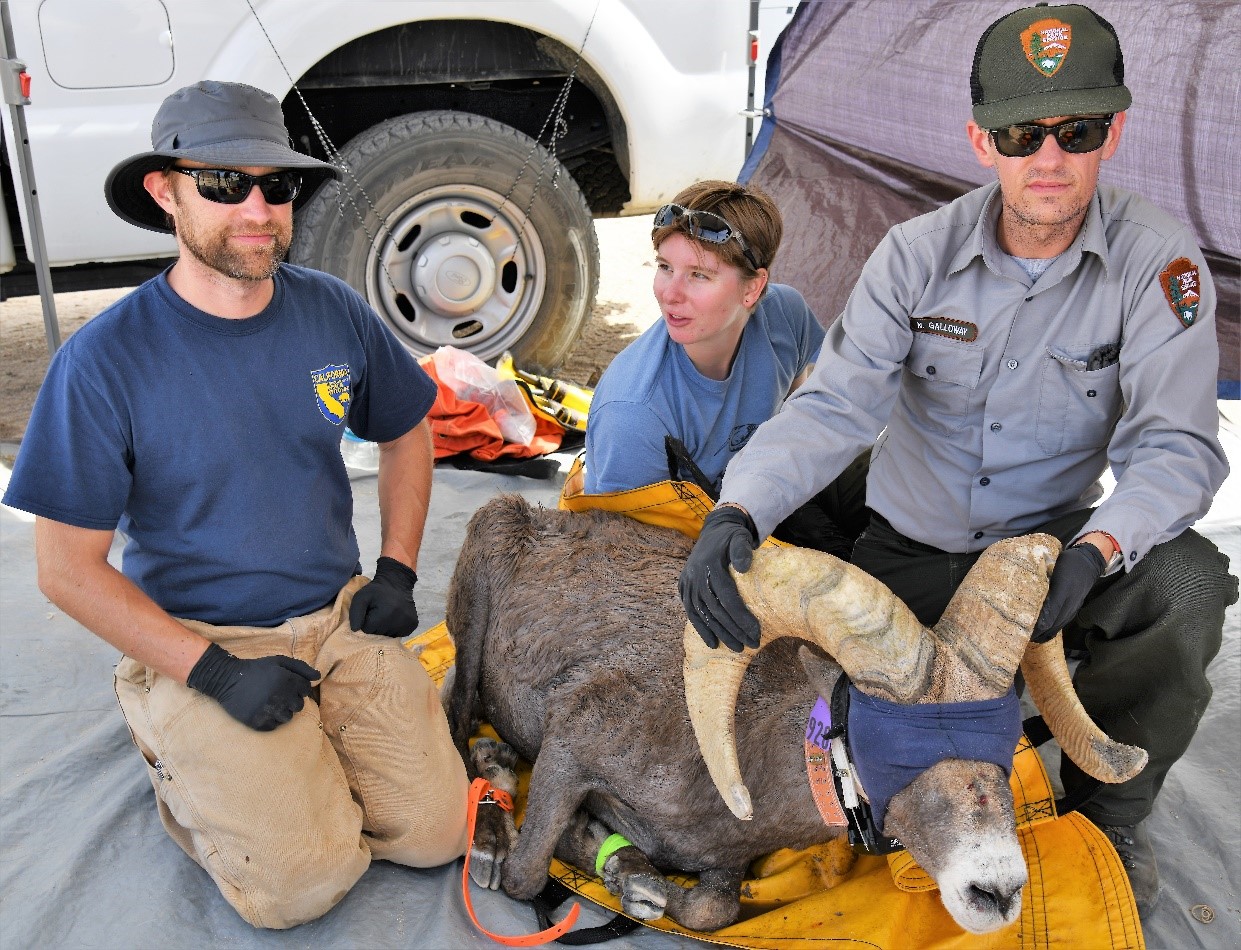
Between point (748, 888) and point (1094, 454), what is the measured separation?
5.74 ft

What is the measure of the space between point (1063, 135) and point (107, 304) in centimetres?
915

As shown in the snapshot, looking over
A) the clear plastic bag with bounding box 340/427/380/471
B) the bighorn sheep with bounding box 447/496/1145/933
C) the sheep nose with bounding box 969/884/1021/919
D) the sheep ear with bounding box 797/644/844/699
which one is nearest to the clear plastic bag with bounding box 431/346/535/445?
the clear plastic bag with bounding box 340/427/380/471

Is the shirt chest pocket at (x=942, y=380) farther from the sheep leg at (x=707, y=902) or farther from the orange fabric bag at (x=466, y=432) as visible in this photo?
the orange fabric bag at (x=466, y=432)

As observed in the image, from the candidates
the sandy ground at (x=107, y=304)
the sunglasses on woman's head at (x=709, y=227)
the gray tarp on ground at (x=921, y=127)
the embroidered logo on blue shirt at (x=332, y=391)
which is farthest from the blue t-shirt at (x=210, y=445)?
the sandy ground at (x=107, y=304)

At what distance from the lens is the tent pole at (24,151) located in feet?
19.1

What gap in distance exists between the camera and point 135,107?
251 inches

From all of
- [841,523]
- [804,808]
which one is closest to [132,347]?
[804,808]

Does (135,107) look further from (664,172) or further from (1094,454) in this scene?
(1094,454)

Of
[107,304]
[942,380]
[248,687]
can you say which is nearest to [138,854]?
[248,687]

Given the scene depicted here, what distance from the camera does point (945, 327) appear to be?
3.78 meters

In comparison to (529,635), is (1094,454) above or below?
→ above

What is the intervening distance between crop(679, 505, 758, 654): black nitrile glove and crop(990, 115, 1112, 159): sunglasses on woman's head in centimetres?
141

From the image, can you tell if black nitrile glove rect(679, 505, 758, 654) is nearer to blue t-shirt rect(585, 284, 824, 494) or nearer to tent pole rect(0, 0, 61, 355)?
blue t-shirt rect(585, 284, 824, 494)

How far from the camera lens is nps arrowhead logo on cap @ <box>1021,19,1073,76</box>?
131 inches
